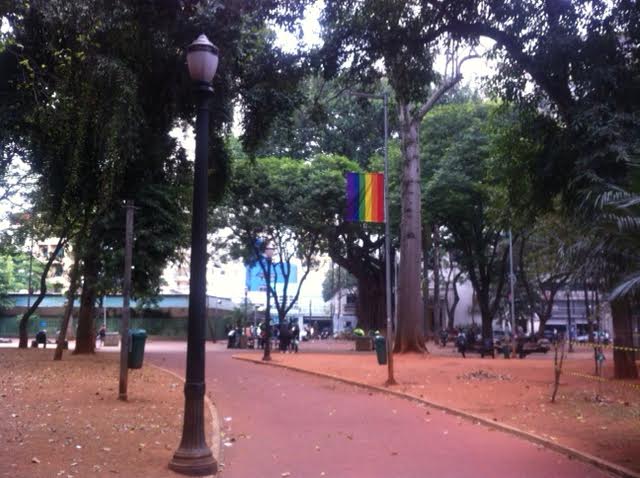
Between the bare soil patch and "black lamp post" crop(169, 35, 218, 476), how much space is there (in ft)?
0.98

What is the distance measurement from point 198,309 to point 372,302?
37.8 m

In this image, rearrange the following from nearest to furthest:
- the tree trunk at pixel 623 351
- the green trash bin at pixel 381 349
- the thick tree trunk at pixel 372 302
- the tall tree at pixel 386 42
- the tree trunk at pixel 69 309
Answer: the tall tree at pixel 386 42, the tree trunk at pixel 623 351, the tree trunk at pixel 69 309, the green trash bin at pixel 381 349, the thick tree trunk at pixel 372 302

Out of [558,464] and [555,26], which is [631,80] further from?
[558,464]

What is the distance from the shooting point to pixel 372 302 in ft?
147

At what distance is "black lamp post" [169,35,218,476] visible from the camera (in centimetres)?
730

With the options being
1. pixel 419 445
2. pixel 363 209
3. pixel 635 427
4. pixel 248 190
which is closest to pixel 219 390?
pixel 363 209

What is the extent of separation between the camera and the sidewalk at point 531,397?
946cm

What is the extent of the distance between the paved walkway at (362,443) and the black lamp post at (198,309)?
0.49 meters

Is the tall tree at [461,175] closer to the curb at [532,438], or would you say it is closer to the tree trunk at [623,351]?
the tree trunk at [623,351]

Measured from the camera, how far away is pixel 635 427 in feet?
33.4

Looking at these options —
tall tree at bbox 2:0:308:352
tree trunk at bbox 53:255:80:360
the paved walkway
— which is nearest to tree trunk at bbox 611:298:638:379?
the paved walkway

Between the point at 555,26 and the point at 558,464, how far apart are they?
9.19 metres

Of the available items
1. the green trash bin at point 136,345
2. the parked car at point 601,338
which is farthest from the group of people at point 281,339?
the parked car at point 601,338

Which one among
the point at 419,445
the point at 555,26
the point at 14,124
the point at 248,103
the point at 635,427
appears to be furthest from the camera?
the point at 248,103
